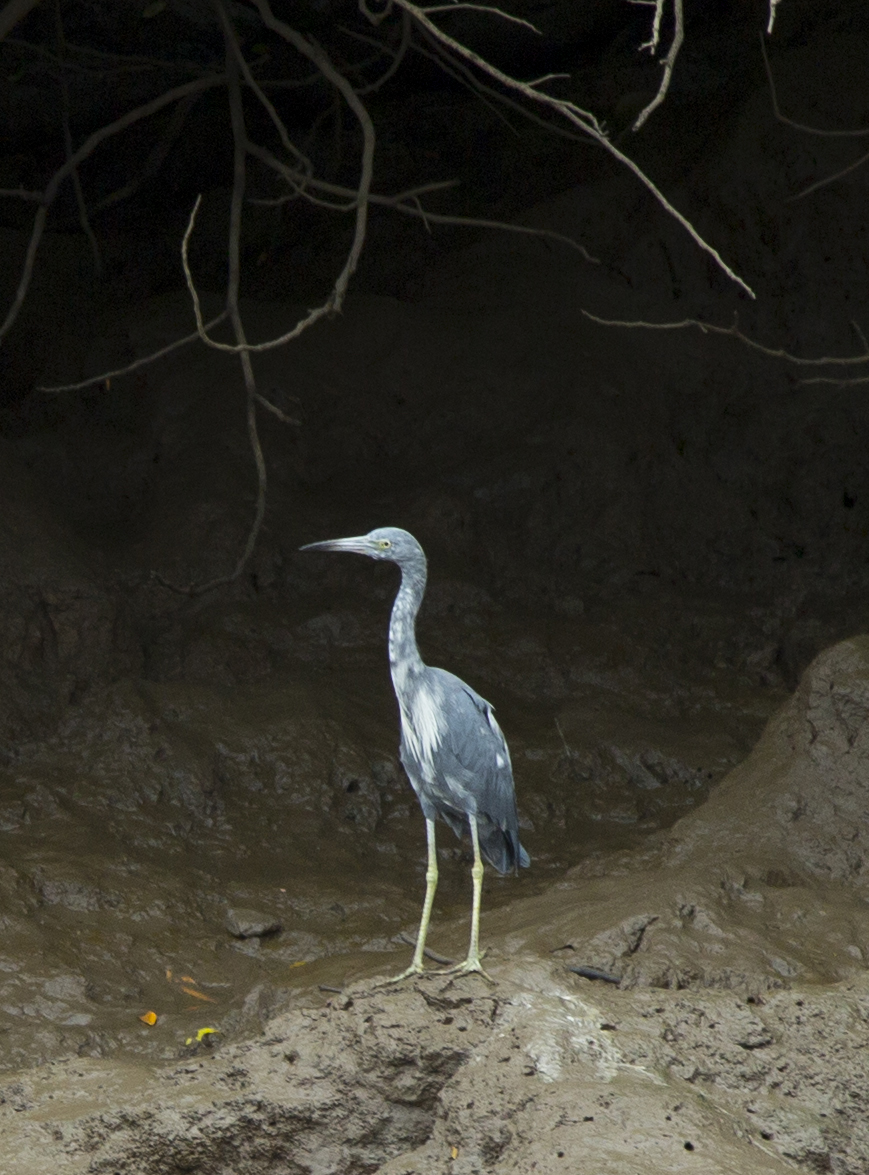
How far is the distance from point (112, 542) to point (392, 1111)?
3969mm

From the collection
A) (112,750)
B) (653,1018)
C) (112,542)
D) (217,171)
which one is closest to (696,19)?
(217,171)

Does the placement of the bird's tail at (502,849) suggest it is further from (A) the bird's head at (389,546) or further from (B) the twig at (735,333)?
(B) the twig at (735,333)

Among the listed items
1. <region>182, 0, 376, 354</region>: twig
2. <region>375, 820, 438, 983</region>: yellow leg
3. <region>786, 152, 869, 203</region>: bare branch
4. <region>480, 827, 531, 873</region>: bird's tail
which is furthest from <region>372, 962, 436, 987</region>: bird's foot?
<region>786, 152, 869, 203</region>: bare branch

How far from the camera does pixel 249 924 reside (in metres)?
4.99

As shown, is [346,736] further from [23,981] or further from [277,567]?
[23,981]

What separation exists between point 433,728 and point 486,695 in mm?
2378

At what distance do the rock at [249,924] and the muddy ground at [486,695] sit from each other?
13mm

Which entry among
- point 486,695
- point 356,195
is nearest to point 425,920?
point 486,695

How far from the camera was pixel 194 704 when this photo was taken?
19.5 feet

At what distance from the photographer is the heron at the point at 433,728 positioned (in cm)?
397

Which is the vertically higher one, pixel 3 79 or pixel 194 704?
pixel 3 79

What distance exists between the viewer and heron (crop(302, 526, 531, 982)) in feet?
13.0

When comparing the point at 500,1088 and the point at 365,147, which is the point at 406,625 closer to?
the point at 500,1088

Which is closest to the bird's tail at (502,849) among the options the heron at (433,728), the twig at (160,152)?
the heron at (433,728)
